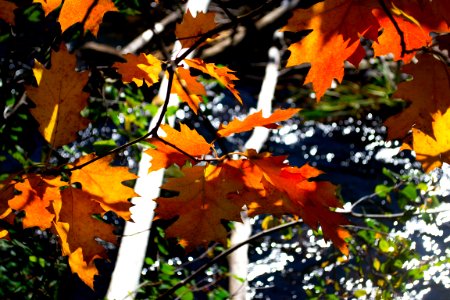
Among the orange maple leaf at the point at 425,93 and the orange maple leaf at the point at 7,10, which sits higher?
the orange maple leaf at the point at 7,10

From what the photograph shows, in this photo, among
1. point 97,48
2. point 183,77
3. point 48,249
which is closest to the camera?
point 183,77

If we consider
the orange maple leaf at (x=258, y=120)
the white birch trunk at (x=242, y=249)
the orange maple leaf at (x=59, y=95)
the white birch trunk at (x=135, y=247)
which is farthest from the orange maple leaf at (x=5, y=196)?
the white birch trunk at (x=242, y=249)

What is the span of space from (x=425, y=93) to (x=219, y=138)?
53cm

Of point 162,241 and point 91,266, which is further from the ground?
point 162,241

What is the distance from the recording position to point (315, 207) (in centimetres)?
102

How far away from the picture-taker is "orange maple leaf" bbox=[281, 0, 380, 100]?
950 millimetres

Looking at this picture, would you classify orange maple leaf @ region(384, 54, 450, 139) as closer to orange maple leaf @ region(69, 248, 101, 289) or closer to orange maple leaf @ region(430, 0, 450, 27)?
orange maple leaf @ region(430, 0, 450, 27)

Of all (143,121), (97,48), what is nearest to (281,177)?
(143,121)

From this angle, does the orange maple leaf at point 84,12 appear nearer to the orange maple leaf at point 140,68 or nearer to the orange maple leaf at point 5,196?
the orange maple leaf at point 140,68

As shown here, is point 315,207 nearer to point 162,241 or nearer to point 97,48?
point 162,241

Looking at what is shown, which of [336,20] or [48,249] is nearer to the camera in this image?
[336,20]

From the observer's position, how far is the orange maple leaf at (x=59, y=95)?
3.13 feet

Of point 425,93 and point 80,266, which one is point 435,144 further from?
point 80,266

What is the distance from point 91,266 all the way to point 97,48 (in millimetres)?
3508
